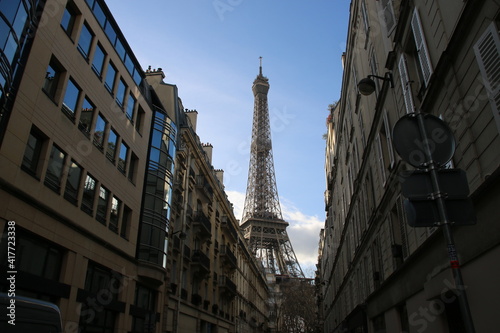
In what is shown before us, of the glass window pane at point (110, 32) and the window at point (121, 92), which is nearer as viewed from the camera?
the glass window pane at point (110, 32)

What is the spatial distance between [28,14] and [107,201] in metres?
9.41

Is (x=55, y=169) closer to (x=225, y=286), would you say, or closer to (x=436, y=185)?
(x=436, y=185)

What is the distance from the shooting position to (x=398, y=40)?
11828 mm

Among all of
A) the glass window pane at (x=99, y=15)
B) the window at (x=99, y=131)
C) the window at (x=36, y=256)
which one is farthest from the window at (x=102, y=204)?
the glass window pane at (x=99, y=15)

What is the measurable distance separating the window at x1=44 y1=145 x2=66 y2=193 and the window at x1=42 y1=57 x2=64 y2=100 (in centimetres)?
218

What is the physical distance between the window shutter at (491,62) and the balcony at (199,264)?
26.3 metres

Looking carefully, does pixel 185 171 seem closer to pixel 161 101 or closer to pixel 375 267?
pixel 161 101

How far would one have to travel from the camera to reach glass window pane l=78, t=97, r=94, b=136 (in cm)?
1773

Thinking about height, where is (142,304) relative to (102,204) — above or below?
below

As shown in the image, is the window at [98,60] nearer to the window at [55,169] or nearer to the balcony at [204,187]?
the window at [55,169]

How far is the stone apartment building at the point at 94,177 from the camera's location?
13.3 meters

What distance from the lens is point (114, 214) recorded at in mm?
20625

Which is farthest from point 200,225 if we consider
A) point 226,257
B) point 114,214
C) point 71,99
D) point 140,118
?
point 71,99

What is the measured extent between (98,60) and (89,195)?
6.72 metres
